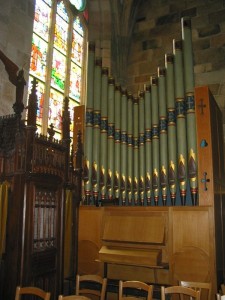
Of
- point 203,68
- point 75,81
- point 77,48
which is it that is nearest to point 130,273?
point 75,81

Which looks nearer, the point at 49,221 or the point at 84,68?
the point at 49,221

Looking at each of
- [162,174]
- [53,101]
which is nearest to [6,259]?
[162,174]

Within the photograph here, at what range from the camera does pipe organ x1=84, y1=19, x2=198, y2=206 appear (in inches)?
215

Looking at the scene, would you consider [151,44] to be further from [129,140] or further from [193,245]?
[193,245]

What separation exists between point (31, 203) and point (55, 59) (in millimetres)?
4078

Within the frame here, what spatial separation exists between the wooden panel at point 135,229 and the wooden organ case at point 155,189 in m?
0.02

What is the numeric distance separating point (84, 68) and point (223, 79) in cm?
332

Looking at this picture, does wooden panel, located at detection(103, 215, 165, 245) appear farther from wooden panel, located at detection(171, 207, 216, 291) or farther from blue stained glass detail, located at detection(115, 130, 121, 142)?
blue stained glass detail, located at detection(115, 130, 121, 142)

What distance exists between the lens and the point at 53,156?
4.81m

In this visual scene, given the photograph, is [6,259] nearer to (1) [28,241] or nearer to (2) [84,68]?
(1) [28,241]

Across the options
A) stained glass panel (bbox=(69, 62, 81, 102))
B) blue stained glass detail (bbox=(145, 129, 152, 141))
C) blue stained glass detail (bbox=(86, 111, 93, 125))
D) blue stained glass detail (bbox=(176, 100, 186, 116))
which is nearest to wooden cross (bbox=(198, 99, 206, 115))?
blue stained glass detail (bbox=(176, 100, 186, 116))

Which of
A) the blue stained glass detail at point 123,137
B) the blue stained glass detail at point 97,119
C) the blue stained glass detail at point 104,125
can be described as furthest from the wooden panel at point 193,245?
the blue stained glass detail at point 97,119

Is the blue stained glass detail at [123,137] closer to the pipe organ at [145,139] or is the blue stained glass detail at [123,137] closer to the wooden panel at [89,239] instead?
the pipe organ at [145,139]

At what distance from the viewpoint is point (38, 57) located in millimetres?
6898
